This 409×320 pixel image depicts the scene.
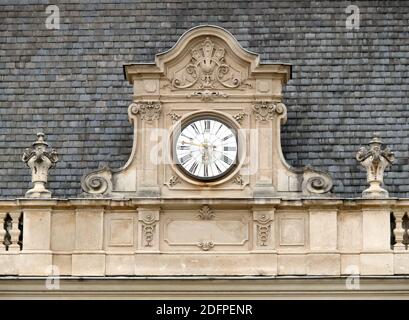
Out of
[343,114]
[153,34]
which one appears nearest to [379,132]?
[343,114]

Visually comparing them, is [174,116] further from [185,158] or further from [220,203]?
[220,203]

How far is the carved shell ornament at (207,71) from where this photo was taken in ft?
93.1

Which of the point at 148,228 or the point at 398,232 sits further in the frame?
the point at 148,228

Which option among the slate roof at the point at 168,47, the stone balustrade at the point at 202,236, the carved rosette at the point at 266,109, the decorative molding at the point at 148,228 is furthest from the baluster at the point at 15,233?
the carved rosette at the point at 266,109

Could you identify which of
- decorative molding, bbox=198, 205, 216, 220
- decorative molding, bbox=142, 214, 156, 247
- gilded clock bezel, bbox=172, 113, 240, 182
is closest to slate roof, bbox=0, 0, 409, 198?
gilded clock bezel, bbox=172, 113, 240, 182

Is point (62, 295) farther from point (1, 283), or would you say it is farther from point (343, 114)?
point (343, 114)

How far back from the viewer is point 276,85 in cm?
2823

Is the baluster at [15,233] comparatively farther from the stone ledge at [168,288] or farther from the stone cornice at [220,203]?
the stone ledge at [168,288]

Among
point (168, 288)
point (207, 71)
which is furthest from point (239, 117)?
point (168, 288)

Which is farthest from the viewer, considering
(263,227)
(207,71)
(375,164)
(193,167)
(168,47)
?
(168,47)

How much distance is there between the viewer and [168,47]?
1219 inches

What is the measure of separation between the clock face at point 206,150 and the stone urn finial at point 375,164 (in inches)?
87.5

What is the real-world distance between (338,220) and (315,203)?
485 millimetres

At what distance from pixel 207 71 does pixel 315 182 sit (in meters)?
2.70
